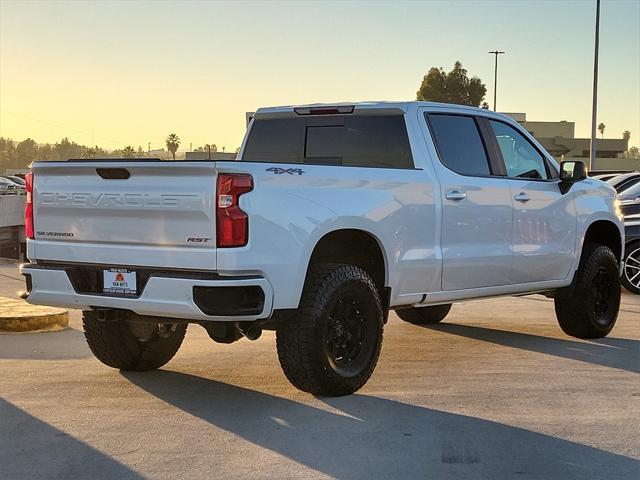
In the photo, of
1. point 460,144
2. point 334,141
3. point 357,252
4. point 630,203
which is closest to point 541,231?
point 460,144

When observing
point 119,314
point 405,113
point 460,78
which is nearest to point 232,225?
point 119,314

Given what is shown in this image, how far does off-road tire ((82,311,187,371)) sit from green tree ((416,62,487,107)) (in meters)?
86.4

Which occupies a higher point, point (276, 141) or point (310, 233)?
point (276, 141)

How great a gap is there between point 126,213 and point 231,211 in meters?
0.81

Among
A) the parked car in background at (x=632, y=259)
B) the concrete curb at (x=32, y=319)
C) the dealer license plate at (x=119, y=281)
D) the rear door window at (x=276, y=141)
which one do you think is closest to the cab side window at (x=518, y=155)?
the rear door window at (x=276, y=141)

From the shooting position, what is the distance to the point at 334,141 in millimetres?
7875

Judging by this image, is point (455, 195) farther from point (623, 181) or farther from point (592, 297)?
point (623, 181)

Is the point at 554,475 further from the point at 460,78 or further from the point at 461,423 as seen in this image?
the point at 460,78

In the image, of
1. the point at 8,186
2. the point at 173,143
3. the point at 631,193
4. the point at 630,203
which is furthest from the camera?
the point at 173,143

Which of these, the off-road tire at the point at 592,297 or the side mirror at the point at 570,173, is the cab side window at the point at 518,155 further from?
the off-road tire at the point at 592,297

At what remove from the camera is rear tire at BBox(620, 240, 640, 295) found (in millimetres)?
13477

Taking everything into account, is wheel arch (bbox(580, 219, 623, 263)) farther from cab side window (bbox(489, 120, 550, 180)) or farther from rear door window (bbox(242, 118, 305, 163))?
rear door window (bbox(242, 118, 305, 163))

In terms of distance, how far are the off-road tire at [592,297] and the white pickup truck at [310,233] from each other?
0.30 m

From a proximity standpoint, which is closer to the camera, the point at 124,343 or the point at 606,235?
the point at 124,343
